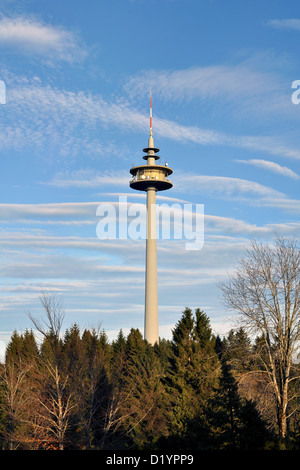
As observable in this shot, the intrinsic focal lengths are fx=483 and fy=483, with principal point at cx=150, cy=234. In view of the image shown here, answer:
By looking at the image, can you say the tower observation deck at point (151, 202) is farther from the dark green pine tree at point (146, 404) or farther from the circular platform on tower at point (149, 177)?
the dark green pine tree at point (146, 404)

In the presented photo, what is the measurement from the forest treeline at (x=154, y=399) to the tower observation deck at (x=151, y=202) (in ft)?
36.9

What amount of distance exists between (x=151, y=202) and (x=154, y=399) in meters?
42.9

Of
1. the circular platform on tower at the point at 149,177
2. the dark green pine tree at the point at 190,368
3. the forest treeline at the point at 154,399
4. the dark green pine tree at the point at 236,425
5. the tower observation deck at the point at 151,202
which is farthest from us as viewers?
the circular platform on tower at the point at 149,177

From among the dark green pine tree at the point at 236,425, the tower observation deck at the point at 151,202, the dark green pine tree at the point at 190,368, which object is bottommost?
the dark green pine tree at the point at 236,425

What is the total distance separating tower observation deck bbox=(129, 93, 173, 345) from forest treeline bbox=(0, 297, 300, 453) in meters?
11.2

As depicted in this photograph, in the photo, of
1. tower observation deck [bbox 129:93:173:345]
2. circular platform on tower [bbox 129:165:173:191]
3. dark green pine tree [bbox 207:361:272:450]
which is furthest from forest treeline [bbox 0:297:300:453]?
circular platform on tower [bbox 129:165:173:191]

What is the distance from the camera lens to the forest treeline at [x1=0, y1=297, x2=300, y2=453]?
21297 millimetres

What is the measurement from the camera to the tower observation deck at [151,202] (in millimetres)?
77250

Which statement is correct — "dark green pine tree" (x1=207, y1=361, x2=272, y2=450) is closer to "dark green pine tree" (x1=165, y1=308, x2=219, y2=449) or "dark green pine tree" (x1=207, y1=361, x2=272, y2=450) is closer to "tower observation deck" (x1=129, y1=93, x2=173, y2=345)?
"dark green pine tree" (x1=165, y1=308, x2=219, y2=449)

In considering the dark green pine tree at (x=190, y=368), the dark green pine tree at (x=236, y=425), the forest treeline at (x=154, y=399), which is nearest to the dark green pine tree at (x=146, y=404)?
the forest treeline at (x=154, y=399)

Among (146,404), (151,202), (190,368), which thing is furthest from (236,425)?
(151,202)

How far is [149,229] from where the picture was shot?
81.0 m
